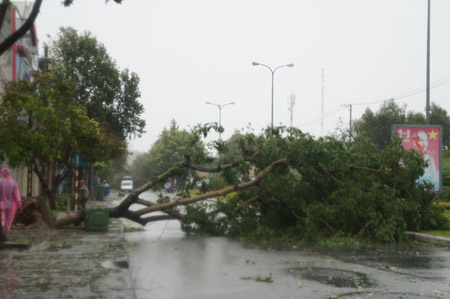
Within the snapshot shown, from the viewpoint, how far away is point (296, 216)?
16.1 meters

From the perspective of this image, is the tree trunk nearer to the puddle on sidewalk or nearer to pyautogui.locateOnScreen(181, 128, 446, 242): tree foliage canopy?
pyautogui.locateOnScreen(181, 128, 446, 242): tree foliage canopy

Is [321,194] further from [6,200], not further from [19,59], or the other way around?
[19,59]

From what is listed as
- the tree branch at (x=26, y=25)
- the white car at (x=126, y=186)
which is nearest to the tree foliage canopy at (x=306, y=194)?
the tree branch at (x=26, y=25)

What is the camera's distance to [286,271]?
9836 mm

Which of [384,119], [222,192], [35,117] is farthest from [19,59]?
[384,119]

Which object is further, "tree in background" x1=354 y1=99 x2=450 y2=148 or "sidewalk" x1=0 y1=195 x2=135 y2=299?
"tree in background" x1=354 y1=99 x2=450 y2=148

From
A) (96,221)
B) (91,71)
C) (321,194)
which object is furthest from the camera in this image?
(91,71)

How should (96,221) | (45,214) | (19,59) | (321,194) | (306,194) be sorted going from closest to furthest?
(306,194)
(321,194)
(96,221)
(45,214)
(19,59)

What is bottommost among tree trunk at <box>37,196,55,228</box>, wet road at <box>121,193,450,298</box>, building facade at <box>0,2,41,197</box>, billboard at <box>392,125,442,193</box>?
wet road at <box>121,193,450,298</box>

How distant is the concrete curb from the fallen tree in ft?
2.09

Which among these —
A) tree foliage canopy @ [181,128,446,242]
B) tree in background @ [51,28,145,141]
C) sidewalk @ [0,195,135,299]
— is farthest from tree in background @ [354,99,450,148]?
sidewalk @ [0,195,135,299]

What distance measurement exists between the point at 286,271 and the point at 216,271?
1.24 m

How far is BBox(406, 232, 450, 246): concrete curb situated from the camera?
14.4 meters

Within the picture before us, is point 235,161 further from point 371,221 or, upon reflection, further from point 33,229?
point 33,229
